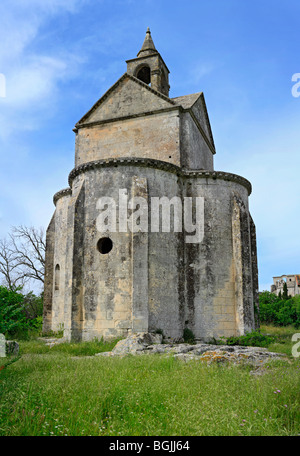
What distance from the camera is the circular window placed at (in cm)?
1338

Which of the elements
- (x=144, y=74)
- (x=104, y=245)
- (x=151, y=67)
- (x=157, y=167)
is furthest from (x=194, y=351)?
(x=144, y=74)

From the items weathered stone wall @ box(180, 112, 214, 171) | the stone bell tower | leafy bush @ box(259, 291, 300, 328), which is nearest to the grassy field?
weathered stone wall @ box(180, 112, 214, 171)

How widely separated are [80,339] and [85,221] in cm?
412

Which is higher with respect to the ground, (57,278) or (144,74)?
(144,74)

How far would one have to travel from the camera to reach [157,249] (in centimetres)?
1309

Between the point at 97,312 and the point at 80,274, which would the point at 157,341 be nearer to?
the point at 97,312

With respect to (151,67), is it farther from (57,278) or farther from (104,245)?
(57,278)

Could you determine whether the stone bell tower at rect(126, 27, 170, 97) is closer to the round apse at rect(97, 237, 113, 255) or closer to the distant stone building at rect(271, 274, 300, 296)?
the round apse at rect(97, 237, 113, 255)

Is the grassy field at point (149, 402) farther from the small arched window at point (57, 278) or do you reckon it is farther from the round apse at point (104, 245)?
the small arched window at point (57, 278)

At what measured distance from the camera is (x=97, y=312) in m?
12.7

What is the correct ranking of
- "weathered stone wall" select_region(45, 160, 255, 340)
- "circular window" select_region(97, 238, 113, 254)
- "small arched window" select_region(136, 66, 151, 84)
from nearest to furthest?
"weathered stone wall" select_region(45, 160, 255, 340)
"circular window" select_region(97, 238, 113, 254)
"small arched window" select_region(136, 66, 151, 84)

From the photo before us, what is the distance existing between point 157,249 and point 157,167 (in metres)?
3.07

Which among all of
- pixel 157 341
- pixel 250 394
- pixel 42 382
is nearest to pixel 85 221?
pixel 157 341

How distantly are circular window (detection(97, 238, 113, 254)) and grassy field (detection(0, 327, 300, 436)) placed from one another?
6.80 meters
